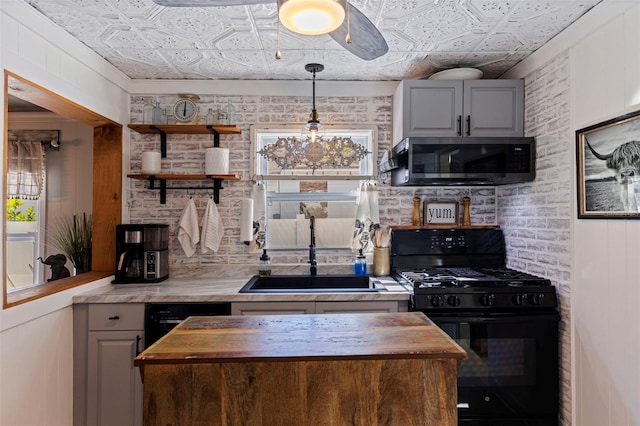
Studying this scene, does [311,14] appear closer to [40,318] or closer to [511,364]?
[40,318]

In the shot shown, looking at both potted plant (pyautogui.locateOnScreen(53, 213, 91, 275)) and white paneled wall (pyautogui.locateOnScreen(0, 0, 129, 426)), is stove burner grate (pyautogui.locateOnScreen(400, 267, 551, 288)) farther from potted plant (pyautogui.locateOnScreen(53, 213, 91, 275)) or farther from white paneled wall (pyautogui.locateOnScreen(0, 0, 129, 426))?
potted plant (pyautogui.locateOnScreen(53, 213, 91, 275))

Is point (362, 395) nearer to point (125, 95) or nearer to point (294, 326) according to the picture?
point (294, 326)

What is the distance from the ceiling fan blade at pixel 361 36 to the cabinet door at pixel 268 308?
4.95 feet

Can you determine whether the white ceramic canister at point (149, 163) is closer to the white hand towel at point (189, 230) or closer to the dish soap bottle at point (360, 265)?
the white hand towel at point (189, 230)

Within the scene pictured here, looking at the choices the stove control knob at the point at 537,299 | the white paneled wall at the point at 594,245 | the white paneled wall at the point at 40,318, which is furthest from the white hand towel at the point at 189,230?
the white paneled wall at the point at 594,245

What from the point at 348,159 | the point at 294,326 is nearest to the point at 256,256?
the point at 348,159

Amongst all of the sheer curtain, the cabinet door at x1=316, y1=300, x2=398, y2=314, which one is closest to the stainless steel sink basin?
the cabinet door at x1=316, y1=300, x2=398, y2=314

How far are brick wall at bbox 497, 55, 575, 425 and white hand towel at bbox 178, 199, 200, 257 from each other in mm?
2439

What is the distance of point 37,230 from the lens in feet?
12.0

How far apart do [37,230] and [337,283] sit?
296cm

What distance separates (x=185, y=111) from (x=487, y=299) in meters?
2.53

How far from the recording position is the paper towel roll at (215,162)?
2.92 m

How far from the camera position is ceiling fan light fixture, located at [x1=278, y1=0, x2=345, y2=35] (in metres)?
1.19

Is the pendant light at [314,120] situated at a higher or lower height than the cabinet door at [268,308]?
higher
